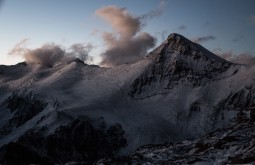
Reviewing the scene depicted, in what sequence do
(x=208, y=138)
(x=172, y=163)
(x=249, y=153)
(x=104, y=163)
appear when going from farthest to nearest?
(x=208, y=138)
(x=104, y=163)
(x=172, y=163)
(x=249, y=153)

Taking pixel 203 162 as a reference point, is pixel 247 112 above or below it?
above

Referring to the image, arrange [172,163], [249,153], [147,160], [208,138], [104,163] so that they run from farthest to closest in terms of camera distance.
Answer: [208,138]
[147,160]
[104,163]
[172,163]
[249,153]

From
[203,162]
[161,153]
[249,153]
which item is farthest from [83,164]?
[249,153]

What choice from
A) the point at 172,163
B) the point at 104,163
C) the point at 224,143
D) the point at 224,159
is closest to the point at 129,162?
the point at 104,163

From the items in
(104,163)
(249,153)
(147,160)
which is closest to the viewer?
(249,153)

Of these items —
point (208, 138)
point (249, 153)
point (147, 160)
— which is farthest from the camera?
point (208, 138)

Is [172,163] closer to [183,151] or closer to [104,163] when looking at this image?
[104,163]

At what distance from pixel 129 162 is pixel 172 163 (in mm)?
19892

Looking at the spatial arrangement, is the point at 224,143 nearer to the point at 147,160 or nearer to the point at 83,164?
the point at 147,160

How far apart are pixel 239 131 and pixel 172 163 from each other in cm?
3188

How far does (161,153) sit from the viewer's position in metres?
176

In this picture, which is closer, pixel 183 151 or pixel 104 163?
pixel 104 163

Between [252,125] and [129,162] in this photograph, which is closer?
[129,162]

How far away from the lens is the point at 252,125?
157 m
